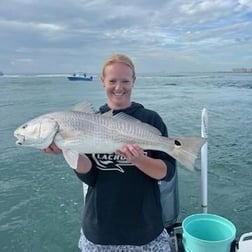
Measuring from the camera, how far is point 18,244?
5.52 meters

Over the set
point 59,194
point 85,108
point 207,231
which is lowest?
point 59,194

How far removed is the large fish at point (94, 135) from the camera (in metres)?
2.55

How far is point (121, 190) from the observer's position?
2664mm

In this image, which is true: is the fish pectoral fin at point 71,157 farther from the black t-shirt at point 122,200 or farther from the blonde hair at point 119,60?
the blonde hair at point 119,60

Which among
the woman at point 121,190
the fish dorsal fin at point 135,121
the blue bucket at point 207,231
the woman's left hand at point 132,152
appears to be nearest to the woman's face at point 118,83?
the woman at point 121,190

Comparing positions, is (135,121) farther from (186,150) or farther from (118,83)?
(186,150)

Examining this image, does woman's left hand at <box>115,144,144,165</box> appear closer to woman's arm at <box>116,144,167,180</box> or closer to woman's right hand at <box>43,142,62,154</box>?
woman's arm at <box>116,144,167,180</box>

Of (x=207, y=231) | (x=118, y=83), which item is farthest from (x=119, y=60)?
(x=207, y=231)

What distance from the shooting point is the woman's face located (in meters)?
2.68

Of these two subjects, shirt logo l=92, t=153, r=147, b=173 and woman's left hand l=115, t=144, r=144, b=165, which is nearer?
woman's left hand l=115, t=144, r=144, b=165

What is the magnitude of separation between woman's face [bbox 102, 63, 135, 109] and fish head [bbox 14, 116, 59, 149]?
1.64 feet

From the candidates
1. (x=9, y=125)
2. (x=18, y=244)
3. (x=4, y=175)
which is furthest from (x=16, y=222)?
(x=9, y=125)

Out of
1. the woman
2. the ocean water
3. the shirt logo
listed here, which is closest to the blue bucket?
the woman

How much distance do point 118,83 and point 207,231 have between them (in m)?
2.34
